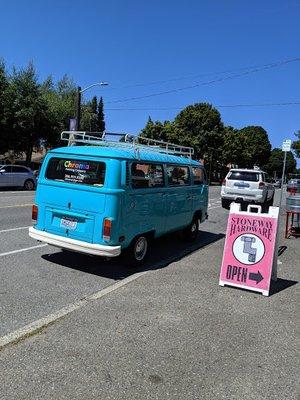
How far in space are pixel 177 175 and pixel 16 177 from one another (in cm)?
1770

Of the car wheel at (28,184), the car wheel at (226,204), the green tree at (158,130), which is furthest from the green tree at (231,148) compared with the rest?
the car wheel at (226,204)

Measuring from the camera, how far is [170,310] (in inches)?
217

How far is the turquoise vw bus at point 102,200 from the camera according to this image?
6738mm

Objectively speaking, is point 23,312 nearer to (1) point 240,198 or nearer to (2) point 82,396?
(2) point 82,396

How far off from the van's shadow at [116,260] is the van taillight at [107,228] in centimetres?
70

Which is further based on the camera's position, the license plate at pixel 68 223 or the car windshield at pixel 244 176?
the car windshield at pixel 244 176

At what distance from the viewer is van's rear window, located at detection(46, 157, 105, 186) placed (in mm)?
6941

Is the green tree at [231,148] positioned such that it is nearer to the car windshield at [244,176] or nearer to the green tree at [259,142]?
the green tree at [259,142]

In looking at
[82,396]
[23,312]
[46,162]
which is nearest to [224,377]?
[82,396]

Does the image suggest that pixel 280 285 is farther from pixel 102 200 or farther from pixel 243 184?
pixel 243 184

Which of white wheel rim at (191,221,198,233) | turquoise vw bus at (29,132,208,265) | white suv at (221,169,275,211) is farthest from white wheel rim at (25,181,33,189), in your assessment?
turquoise vw bus at (29,132,208,265)

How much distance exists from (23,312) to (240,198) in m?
15.2

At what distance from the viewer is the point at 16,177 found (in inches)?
979

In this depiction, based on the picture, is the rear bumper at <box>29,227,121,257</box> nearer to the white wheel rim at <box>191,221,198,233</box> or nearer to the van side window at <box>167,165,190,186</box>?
the van side window at <box>167,165,190,186</box>
